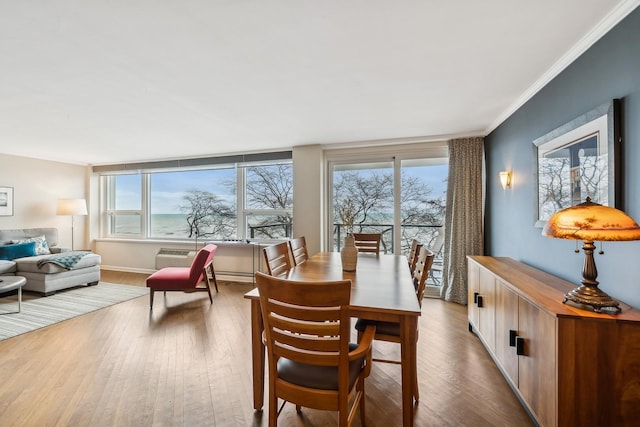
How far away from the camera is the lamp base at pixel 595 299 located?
1.36 metres

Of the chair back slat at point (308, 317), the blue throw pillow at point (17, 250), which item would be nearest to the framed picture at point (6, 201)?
the blue throw pillow at point (17, 250)

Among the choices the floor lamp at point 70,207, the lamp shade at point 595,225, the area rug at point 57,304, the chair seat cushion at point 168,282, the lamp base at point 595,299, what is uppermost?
the floor lamp at point 70,207

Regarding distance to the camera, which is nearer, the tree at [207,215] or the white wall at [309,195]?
the white wall at [309,195]

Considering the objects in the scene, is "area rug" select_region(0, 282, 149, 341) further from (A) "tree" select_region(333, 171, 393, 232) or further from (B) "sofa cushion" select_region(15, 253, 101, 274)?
(A) "tree" select_region(333, 171, 393, 232)

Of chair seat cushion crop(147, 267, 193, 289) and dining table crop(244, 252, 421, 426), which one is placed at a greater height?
dining table crop(244, 252, 421, 426)

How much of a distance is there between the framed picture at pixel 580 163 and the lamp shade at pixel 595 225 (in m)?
0.46

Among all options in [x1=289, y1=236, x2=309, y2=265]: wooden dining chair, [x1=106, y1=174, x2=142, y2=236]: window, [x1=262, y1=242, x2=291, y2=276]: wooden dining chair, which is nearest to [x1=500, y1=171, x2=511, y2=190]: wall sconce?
[x1=289, y1=236, x2=309, y2=265]: wooden dining chair

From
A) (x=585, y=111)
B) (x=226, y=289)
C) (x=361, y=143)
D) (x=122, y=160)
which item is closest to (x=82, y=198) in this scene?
(x=122, y=160)

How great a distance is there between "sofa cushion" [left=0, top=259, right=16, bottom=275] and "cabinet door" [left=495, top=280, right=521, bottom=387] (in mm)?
6228

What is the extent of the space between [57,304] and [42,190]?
299cm

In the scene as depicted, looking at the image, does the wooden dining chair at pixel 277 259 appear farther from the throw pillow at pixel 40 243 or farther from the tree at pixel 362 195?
the throw pillow at pixel 40 243

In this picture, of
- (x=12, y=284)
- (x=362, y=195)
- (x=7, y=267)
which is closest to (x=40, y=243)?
(x=7, y=267)

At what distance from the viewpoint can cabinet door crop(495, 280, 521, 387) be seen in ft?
6.17

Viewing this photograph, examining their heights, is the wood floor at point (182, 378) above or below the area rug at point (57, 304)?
below
